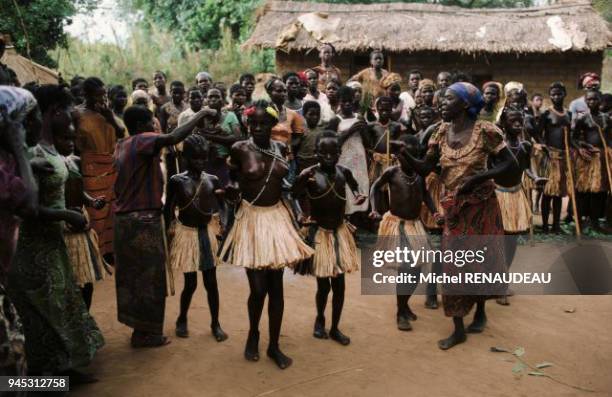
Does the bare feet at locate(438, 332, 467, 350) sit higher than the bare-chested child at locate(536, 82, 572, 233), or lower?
lower

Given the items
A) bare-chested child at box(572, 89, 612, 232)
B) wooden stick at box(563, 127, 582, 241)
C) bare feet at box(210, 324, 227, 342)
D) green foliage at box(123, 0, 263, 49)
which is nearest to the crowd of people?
bare feet at box(210, 324, 227, 342)

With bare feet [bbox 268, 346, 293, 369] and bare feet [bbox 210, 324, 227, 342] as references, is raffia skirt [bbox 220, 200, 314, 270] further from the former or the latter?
bare feet [bbox 210, 324, 227, 342]

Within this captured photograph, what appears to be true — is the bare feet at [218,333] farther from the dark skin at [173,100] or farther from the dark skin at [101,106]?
the dark skin at [173,100]

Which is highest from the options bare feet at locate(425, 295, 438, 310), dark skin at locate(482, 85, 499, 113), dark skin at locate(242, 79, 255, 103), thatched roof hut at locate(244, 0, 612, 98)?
thatched roof hut at locate(244, 0, 612, 98)

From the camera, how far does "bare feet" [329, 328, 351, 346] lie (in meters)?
4.03

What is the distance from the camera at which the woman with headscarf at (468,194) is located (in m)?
3.95

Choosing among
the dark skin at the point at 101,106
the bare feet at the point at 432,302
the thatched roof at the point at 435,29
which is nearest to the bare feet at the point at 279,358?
the bare feet at the point at 432,302

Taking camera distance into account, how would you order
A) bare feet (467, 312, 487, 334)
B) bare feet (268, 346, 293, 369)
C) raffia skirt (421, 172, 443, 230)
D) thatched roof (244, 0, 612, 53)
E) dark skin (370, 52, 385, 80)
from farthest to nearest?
thatched roof (244, 0, 612, 53)
dark skin (370, 52, 385, 80)
raffia skirt (421, 172, 443, 230)
bare feet (467, 312, 487, 334)
bare feet (268, 346, 293, 369)

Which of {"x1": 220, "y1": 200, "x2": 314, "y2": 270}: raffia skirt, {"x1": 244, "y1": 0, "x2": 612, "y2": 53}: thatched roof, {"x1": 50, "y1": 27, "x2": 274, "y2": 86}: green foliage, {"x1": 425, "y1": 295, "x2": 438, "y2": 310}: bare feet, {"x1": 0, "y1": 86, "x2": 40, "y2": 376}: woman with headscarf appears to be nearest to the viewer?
{"x1": 0, "y1": 86, "x2": 40, "y2": 376}: woman with headscarf

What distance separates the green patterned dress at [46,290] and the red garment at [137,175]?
487mm

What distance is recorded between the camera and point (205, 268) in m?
3.98

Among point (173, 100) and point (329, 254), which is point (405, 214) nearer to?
point (329, 254)

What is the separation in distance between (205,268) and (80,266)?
0.85m

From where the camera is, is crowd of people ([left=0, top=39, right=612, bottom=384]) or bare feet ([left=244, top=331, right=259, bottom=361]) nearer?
crowd of people ([left=0, top=39, right=612, bottom=384])
